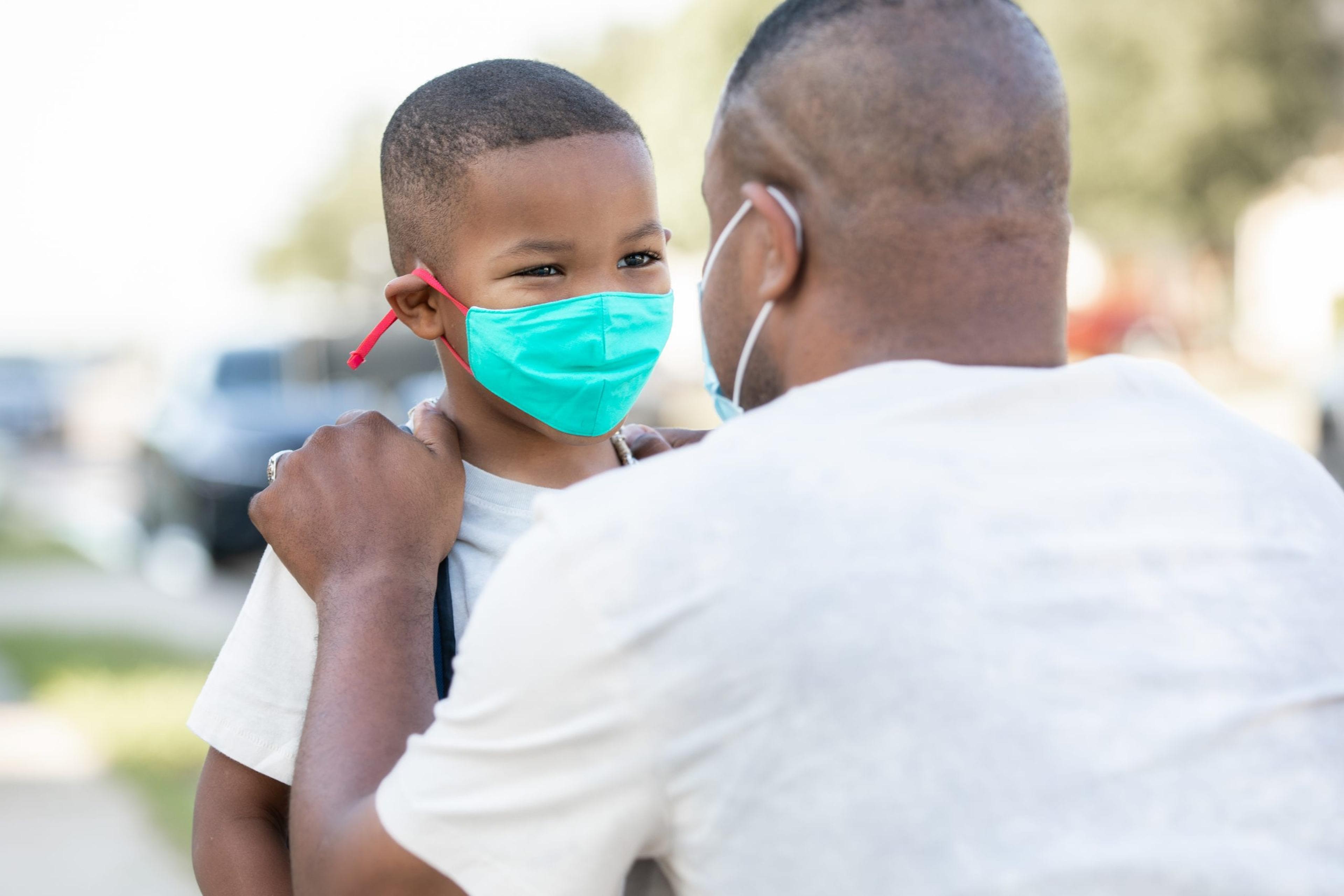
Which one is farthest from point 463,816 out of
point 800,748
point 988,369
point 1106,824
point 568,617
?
point 988,369

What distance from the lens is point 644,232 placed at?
221 cm

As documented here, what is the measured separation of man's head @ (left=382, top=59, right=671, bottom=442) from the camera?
2125 mm

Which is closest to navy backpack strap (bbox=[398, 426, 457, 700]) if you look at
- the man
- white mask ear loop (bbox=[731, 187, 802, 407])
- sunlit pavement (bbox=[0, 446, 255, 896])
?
the man

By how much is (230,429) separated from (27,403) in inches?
872

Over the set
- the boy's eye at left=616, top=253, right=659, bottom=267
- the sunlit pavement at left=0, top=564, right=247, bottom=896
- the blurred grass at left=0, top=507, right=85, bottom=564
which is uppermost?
the boy's eye at left=616, top=253, right=659, bottom=267

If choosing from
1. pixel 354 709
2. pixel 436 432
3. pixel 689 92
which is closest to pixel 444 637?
pixel 354 709

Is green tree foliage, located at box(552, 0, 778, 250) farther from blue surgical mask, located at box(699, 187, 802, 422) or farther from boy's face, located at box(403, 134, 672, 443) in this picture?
blue surgical mask, located at box(699, 187, 802, 422)

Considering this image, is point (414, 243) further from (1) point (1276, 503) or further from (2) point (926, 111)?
(1) point (1276, 503)

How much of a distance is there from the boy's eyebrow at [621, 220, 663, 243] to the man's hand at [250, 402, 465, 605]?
461 millimetres

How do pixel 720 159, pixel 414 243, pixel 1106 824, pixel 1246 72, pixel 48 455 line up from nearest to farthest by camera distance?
pixel 1106 824, pixel 720 159, pixel 414 243, pixel 1246 72, pixel 48 455

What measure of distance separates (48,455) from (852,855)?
28.7 meters

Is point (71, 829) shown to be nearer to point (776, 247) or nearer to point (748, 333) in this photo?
point (748, 333)

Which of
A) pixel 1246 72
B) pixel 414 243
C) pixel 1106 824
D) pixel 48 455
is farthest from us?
pixel 48 455

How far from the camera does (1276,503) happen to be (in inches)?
57.9
